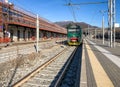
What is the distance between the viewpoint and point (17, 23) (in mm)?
39906

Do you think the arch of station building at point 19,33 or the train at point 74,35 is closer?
the train at point 74,35

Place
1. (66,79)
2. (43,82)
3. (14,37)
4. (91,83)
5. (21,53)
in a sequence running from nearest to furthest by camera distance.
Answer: (91,83) → (43,82) → (66,79) → (21,53) → (14,37)

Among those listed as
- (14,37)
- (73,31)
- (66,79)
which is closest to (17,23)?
(14,37)

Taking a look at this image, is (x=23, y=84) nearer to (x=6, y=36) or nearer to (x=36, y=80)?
(x=36, y=80)

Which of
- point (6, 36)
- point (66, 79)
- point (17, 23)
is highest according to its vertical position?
point (17, 23)

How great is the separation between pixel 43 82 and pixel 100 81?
92.4 inches

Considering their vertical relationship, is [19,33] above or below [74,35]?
above

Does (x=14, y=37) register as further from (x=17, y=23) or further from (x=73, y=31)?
(x=73, y=31)

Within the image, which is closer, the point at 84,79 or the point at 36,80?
the point at 84,79

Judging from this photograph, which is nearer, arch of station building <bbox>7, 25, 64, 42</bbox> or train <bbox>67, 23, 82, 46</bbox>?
train <bbox>67, 23, 82, 46</bbox>

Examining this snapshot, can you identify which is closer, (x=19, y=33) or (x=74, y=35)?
(x=74, y=35)

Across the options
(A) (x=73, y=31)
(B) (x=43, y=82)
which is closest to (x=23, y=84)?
(B) (x=43, y=82)

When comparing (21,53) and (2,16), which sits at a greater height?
(2,16)

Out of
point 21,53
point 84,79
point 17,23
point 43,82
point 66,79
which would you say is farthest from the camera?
point 17,23
